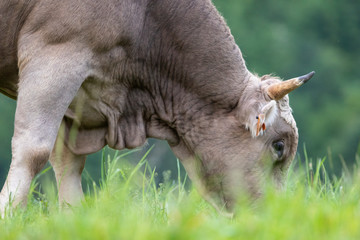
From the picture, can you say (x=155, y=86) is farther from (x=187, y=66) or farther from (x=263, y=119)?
(x=263, y=119)

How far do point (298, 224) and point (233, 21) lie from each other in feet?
89.7

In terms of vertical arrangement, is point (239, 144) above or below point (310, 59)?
above

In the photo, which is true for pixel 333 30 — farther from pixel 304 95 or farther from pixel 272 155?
pixel 272 155

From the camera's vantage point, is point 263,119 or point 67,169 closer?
point 263,119

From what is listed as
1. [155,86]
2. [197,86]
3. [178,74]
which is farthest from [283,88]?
[155,86]

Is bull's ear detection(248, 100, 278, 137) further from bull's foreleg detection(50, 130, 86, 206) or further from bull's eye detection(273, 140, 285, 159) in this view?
bull's foreleg detection(50, 130, 86, 206)

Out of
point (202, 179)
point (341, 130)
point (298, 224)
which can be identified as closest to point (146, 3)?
point (202, 179)

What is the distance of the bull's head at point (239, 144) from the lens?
6.06 m

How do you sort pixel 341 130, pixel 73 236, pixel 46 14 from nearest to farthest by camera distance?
pixel 73 236
pixel 46 14
pixel 341 130

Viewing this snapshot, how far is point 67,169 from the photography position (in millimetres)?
6543

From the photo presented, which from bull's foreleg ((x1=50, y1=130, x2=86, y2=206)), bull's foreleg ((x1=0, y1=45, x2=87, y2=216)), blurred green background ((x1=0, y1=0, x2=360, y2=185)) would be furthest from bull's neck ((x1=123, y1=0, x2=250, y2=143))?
blurred green background ((x1=0, y1=0, x2=360, y2=185))

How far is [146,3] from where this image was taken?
5.72 meters

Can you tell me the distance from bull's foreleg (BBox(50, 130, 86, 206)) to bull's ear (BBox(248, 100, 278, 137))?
5.09ft

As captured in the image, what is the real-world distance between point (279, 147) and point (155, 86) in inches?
43.7
